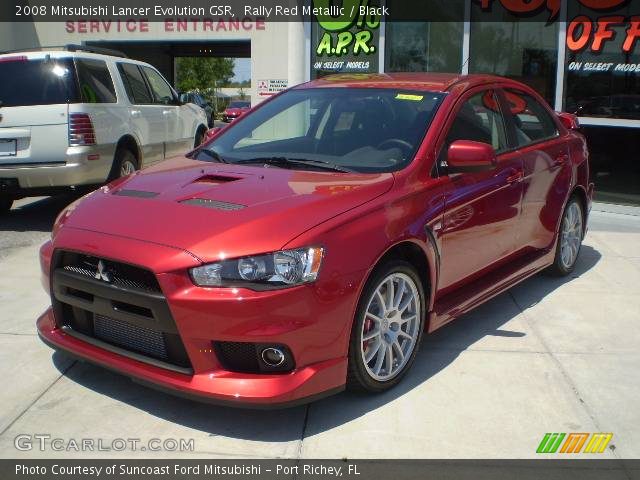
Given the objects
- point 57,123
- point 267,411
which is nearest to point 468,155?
point 267,411

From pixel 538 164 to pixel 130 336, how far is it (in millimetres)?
3241

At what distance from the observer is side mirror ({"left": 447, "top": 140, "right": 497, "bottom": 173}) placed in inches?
154

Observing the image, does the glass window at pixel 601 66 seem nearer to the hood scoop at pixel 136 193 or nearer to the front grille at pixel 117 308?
the hood scoop at pixel 136 193

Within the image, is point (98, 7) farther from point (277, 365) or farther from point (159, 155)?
point (277, 365)

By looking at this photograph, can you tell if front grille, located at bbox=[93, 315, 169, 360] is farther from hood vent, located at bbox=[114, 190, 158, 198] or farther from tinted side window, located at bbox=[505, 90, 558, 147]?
tinted side window, located at bbox=[505, 90, 558, 147]

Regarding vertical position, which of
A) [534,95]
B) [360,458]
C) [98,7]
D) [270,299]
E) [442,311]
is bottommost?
[360,458]

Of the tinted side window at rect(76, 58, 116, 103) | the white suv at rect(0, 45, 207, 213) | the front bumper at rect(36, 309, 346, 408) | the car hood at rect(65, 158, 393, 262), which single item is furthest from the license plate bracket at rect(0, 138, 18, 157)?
the front bumper at rect(36, 309, 346, 408)

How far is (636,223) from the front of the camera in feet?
27.7

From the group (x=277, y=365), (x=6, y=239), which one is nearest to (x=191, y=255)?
(x=277, y=365)

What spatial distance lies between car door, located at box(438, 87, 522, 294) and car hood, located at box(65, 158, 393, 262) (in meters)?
0.57

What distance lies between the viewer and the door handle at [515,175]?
4652 mm

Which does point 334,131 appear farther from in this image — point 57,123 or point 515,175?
point 57,123

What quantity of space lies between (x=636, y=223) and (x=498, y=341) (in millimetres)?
4862

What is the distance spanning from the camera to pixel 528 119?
536cm
